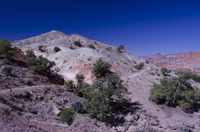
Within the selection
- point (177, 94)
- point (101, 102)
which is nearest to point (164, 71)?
point (177, 94)

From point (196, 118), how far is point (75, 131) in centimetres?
1146

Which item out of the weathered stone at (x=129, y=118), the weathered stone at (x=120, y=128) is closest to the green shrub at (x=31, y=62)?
the weathered stone at (x=120, y=128)

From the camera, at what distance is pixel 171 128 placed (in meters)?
9.34

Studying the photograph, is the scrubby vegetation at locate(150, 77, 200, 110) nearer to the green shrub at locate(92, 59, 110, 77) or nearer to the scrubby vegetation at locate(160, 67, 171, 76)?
the green shrub at locate(92, 59, 110, 77)

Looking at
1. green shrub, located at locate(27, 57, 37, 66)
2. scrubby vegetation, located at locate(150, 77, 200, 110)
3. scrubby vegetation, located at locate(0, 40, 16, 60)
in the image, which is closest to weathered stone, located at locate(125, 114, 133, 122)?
scrubby vegetation, located at locate(150, 77, 200, 110)

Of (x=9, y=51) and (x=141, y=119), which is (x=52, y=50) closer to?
(x=9, y=51)

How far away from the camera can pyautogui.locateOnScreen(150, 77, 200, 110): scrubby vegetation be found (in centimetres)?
1165

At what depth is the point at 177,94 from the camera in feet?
39.8

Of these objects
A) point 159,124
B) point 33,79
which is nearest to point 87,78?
point 33,79

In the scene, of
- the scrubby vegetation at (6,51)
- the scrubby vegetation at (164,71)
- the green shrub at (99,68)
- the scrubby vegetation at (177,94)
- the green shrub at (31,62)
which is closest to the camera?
the scrubby vegetation at (177,94)

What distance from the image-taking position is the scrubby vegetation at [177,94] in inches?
459

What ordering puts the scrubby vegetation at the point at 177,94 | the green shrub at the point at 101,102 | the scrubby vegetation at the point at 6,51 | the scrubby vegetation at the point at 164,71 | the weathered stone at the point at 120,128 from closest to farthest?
A: 1. the weathered stone at the point at 120,128
2. the green shrub at the point at 101,102
3. the scrubby vegetation at the point at 177,94
4. the scrubby vegetation at the point at 6,51
5. the scrubby vegetation at the point at 164,71

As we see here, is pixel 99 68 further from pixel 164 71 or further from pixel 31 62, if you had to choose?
pixel 164 71

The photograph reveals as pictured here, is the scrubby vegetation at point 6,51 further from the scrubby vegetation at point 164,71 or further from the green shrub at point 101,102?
the scrubby vegetation at point 164,71
